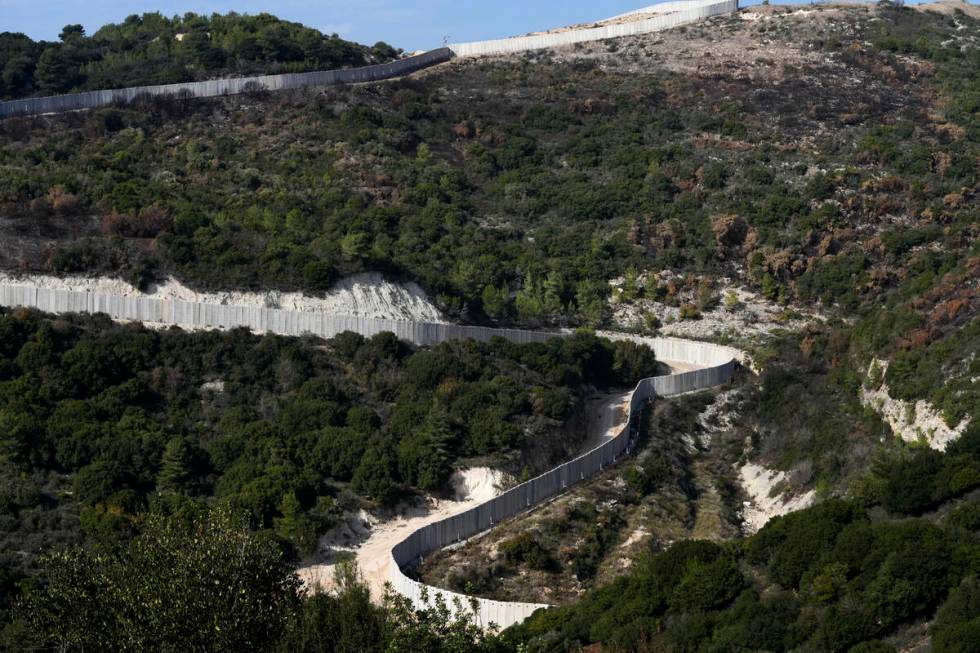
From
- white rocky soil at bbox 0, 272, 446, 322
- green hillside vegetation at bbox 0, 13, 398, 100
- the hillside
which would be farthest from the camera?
green hillside vegetation at bbox 0, 13, 398, 100

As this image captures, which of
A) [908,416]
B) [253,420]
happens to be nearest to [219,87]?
[253,420]

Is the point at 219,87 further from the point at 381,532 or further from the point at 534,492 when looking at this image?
the point at 534,492

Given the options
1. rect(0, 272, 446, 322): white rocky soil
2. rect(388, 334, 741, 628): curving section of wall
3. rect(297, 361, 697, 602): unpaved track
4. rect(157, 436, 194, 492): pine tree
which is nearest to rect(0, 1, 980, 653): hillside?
rect(157, 436, 194, 492): pine tree

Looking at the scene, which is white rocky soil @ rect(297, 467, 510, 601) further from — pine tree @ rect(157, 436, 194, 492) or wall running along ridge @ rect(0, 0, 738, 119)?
wall running along ridge @ rect(0, 0, 738, 119)

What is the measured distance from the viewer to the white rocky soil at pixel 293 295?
69.6m

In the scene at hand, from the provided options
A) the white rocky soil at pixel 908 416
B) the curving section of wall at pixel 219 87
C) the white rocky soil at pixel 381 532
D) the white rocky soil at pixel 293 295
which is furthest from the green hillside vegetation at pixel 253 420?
the curving section of wall at pixel 219 87

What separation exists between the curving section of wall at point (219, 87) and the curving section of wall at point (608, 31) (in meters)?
4.04

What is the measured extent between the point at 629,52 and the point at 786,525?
7840 centimetres

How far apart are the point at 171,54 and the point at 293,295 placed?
46.8 metres

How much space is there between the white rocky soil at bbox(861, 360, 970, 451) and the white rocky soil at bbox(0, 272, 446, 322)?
789 inches

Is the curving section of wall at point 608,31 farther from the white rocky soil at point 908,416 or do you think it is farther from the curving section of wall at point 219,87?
the white rocky soil at point 908,416

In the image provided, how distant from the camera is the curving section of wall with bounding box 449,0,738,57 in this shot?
120m

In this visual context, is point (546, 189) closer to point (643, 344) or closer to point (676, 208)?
point (676, 208)

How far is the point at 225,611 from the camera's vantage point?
31703 millimetres
